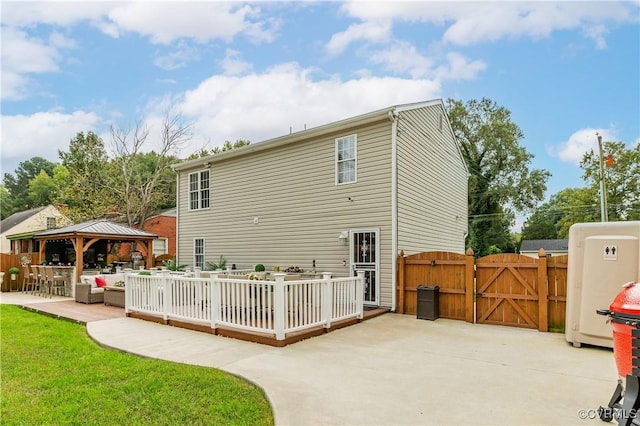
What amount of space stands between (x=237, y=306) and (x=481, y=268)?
5.05 m

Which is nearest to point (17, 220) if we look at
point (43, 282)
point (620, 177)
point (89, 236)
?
point (43, 282)

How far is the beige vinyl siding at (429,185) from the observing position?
962 cm

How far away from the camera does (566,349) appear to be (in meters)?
5.70

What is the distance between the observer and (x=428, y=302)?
8.21m

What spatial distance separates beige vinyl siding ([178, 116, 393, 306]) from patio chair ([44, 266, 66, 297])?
4.12m

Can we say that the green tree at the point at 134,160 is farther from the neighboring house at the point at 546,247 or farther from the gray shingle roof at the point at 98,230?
the neighboring house at the point at 546,247

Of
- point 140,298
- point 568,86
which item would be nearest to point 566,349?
point 140,298

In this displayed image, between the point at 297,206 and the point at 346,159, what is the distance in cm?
207

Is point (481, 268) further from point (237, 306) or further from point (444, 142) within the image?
point (444, 142)

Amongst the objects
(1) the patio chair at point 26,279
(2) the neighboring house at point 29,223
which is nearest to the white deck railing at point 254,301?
(1) the patio chair at point 26,279

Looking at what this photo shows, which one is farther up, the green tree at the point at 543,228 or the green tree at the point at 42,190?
the green tree at the point at 42,190

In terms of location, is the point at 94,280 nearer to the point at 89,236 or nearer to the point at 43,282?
the point at 89,236

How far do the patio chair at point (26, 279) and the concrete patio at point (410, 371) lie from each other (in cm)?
909

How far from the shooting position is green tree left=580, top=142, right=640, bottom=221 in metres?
23.8
